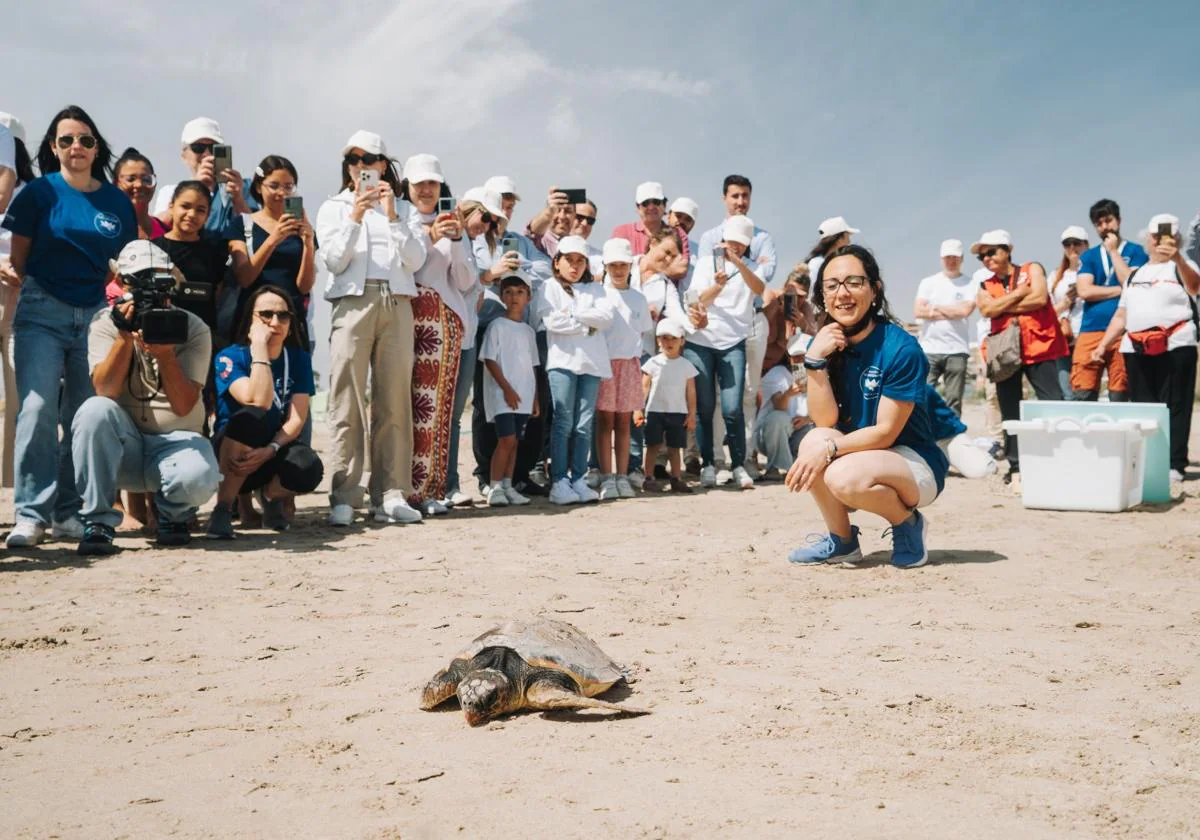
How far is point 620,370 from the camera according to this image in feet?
24.5

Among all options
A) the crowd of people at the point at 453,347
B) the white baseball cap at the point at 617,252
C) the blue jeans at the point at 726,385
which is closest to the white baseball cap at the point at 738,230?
the crowd of people at the point at 453,347

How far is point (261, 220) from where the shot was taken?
5980mm

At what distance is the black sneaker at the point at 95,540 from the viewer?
4930mm

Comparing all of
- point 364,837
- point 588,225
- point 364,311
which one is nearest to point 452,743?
point 364,837

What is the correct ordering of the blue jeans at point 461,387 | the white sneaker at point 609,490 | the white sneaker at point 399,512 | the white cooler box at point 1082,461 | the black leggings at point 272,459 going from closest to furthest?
1. the black leggings at point 272,459
2. the white sneaker at point 399,512
3. the white cooler box at point 1082,461
4. the blue jeans at point 461,387
5. the white sneaker at point 609,490

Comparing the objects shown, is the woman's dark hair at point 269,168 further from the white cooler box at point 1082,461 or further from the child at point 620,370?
the white cooler box at point 1082,461

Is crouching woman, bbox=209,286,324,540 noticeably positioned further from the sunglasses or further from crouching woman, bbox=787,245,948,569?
crouching woman, bbox=787,245,948,569

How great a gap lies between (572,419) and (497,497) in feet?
2.40

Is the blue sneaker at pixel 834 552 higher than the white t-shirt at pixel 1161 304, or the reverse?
the white t-shirt at pixel 1161 304

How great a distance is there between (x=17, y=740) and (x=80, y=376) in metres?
3.10

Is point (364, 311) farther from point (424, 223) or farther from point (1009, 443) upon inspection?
point (1009, 443)

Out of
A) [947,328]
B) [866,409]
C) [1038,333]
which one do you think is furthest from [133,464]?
[947,328]

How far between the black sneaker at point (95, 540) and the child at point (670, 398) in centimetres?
383

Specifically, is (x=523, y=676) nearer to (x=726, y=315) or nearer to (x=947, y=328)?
(x=726, y=315)
